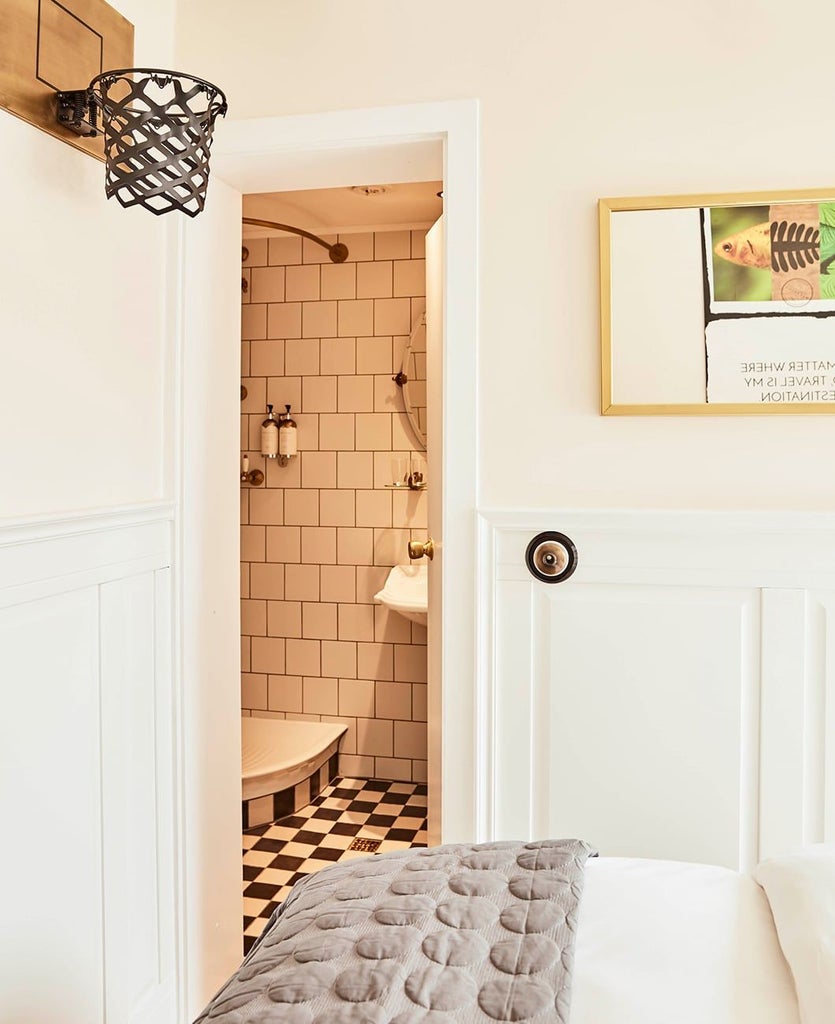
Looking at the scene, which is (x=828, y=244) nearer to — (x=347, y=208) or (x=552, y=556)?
(x=552, y=556)

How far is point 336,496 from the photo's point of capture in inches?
147

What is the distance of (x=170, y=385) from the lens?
6.63 ft

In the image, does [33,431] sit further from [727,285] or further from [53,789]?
[727,285]

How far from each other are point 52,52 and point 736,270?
1386 mm

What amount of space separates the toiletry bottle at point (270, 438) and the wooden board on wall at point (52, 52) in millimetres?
2020

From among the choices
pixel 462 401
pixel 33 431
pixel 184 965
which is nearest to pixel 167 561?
pixel 33 431

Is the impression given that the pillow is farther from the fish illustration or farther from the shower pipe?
the shower pipe

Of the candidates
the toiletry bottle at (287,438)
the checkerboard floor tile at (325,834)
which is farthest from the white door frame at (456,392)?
the toiletry bottle at (287,438)

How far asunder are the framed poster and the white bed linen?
103 centimetres

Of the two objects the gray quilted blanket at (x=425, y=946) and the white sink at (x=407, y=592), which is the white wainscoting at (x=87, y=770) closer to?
the gray quilted blanket at (x=425, y=946)

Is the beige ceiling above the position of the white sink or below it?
above

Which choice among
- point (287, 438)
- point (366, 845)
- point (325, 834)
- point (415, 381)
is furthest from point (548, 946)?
point (287, 438)

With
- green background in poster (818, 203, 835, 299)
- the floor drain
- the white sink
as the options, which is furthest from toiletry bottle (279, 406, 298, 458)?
green background in poster (818, 203, 835, 299)

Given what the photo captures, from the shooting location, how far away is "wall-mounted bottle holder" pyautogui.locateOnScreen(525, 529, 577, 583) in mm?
1878
